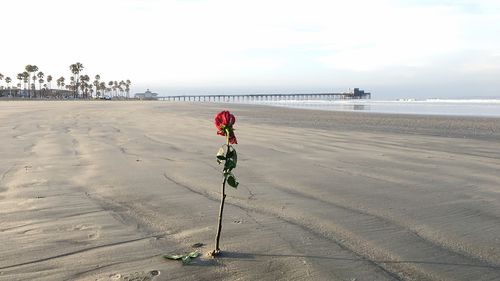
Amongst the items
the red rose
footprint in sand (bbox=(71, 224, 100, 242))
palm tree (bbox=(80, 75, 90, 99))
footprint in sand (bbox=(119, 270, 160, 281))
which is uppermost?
palm tree (bbox=(80, 75, 90, 99))

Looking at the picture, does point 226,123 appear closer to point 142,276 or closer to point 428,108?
point 142,276

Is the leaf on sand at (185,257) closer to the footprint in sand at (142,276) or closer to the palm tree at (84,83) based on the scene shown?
the footprint in sand at (142,276)

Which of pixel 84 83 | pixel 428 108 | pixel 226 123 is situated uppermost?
pixel 84 83

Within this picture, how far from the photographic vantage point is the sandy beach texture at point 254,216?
2857 mm

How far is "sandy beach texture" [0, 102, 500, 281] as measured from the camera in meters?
2.86

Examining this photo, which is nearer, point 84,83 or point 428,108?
point 428,108

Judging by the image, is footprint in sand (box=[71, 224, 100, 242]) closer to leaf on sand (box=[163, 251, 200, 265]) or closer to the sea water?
leaf on sand (box=[163, 251, 200, 265])

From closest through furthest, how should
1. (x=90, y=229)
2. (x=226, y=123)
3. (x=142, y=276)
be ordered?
(x=142, y=276) < (x=226, y=123) < (x=90, y=229)

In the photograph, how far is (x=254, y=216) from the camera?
393 cm

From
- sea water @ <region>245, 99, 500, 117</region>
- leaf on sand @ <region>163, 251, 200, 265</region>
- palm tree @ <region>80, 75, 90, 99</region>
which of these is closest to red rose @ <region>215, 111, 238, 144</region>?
leaf on sand @ <region>163, 251, 200, 265</region>

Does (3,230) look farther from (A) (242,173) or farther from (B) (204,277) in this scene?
(A) (242,173)

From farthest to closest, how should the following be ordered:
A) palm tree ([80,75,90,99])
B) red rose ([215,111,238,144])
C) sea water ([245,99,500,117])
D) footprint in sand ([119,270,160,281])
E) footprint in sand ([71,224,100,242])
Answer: palm tree ([80,75,90,99]) < sea water ([245,99,500,117]) < footprint in sand ([71,224,100,242]) < red rose ([215,111,238,144]) < footprint in sand ([119,270,160,281])

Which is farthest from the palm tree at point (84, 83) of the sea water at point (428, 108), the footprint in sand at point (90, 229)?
the footprint in sand at point (90, 229)

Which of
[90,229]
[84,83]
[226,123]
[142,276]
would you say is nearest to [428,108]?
[90,229]
